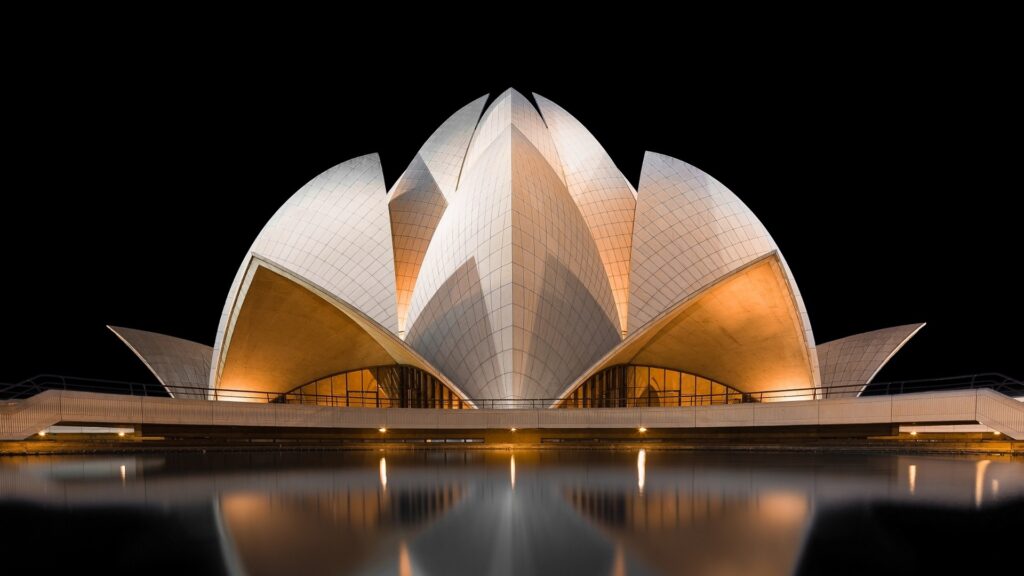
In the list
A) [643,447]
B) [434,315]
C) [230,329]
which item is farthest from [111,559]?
[230,329]

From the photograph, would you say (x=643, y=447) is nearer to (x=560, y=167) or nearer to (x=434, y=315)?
(x=434, y=315)

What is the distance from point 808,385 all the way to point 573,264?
437 inches

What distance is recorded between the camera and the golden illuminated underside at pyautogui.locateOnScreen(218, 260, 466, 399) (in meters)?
25.2

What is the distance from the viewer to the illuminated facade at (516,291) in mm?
23578

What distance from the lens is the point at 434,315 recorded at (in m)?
24.9

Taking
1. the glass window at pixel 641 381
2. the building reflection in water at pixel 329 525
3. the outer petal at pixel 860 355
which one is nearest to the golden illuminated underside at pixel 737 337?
the glass window at pixel 641 381

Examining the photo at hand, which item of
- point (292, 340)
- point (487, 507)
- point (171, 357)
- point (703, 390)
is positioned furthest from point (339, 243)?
point (487, 507)

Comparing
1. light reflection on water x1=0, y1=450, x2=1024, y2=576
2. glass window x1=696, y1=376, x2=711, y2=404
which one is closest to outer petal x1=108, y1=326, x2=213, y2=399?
light reflection on water x1=0, y1=450, x2=1024, y2=576

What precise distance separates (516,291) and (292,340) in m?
11.1

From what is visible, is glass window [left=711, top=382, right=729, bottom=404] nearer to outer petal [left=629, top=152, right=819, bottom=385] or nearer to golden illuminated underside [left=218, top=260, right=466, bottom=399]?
outer petal [left=629, top=152, right=819, bottom=385]

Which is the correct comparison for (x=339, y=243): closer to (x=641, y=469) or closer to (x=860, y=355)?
(x=641, y=469)

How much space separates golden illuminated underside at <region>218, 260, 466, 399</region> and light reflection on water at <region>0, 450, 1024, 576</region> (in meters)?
10.8

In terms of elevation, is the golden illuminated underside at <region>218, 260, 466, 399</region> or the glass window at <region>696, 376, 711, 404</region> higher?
the golden illuminated underside at <region>218, 260, 466, 399</region>

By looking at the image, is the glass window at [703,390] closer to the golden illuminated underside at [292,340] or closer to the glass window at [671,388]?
the glass window at [671,388]
